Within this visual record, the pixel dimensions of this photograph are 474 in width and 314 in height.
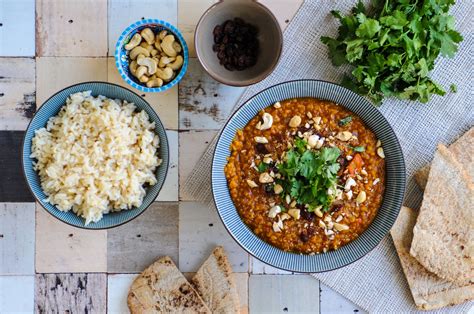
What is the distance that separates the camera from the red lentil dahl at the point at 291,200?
325 centimetres

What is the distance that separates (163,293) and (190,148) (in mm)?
913

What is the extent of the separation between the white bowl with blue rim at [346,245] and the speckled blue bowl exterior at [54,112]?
13.4 inches

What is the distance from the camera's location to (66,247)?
144 inches

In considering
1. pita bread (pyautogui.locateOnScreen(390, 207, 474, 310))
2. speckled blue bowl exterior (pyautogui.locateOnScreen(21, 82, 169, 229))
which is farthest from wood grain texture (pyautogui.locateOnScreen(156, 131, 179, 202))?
pita bread (pyautogui.locateOnScreen(390, 207, 474, 310))

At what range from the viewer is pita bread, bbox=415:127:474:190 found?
3506 millimetres

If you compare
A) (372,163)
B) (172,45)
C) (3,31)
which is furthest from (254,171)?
(3,31)

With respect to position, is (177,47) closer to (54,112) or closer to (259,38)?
(259,38)

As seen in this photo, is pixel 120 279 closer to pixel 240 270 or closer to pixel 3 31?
pixel 240 270

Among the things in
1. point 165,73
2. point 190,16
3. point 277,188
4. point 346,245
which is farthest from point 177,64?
point 346,245

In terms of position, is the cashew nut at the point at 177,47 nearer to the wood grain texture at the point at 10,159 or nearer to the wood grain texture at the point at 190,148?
the wood grain texture at the point at 190,148

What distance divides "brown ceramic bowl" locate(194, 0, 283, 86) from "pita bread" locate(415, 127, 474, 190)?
3.77 feet

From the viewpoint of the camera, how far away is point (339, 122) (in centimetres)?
335

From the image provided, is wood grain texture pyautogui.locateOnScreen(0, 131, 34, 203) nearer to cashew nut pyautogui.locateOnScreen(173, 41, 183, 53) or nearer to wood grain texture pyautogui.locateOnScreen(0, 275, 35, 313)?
wood grain texture pyautogui.locateOnScreen(0, 275, 35, 313)

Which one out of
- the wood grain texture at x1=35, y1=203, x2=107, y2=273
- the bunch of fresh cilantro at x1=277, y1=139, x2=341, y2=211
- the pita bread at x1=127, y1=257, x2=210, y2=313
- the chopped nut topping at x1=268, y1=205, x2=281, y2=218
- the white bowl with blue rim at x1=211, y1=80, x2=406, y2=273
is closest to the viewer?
the bunch of fresh cilantro at x1=277, y1=139, x2=341, y2=211
